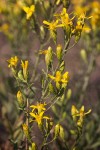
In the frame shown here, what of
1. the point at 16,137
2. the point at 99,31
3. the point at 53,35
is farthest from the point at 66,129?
the point at 53,35

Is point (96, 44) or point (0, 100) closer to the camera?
point (96, 44)

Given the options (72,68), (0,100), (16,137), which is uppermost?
(72,68)

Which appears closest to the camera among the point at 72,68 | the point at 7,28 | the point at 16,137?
the point at 16,137

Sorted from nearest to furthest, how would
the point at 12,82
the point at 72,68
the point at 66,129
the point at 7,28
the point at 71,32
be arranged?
the point at 71,32 → the point at 12,82 → the point at 66,129 → the point at 7,28 → the point at 72,68

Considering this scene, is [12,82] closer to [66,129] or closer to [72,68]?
[66,129]

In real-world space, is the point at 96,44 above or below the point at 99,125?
above

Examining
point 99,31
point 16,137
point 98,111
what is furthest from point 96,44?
point 16,137

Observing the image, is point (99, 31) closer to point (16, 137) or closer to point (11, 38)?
point (11, 38)

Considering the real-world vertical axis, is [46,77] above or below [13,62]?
below

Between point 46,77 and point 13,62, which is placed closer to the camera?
point 46,77
